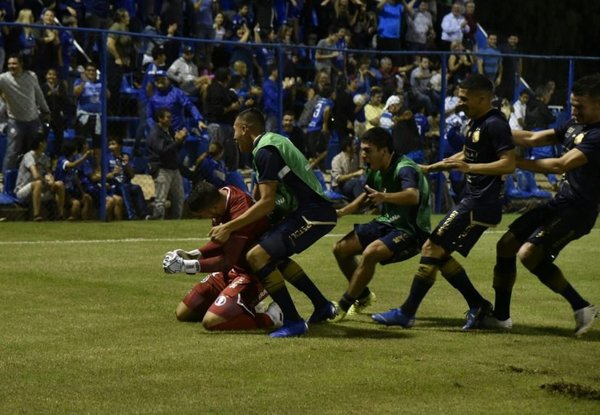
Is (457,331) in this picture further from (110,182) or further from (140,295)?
(110,182)

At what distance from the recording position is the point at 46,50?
19.3 m

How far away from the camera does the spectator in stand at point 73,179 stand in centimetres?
1892

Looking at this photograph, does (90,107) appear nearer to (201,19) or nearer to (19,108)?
(19,108)

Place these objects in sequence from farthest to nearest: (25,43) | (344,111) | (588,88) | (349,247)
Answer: (344,111)
(25,43)
(349,247)
(588,88)

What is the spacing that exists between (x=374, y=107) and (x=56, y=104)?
20.7ft

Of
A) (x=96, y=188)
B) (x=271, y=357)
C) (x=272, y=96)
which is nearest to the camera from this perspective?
(x=271, y=357)

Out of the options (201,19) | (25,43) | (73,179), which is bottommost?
(73,179)

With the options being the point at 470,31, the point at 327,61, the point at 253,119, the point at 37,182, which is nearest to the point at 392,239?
the point at 253,119

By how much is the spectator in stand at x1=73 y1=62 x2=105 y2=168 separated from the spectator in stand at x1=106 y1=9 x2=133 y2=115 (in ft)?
0.67

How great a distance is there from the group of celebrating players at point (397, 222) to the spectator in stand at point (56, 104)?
28.8 feet

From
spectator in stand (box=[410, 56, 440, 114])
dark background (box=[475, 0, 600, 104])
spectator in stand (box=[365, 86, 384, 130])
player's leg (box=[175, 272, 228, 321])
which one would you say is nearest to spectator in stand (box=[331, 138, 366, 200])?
spectator in stand (box=[365, 86, 384, 130])

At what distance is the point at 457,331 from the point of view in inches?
405

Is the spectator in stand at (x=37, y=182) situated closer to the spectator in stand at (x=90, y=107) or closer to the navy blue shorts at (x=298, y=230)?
the spectator in stand at (x=90, y=107)

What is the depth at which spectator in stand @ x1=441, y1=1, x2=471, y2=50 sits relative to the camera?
2917 cm
